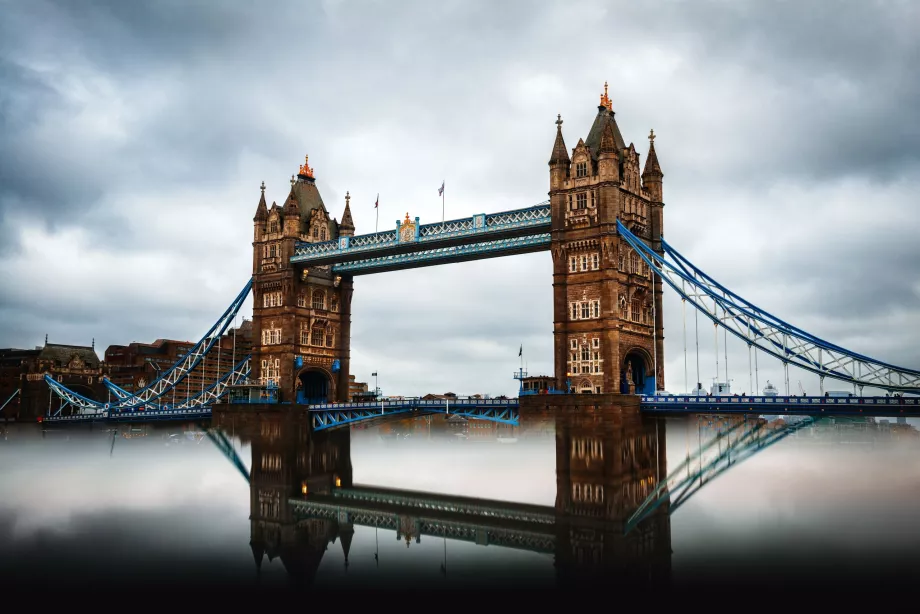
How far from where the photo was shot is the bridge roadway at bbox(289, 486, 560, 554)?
1125 inches

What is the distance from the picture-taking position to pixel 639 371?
79.8 metres

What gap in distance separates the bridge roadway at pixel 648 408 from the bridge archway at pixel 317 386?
10826mm

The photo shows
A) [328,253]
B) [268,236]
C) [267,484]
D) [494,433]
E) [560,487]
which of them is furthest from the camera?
[494,433]

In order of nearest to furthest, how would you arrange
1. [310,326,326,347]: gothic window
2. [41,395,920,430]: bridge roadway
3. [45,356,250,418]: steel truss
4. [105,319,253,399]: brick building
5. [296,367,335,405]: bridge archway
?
[41,395,920,430]: bridge roadway → [310,326,326,347]: gothic window → [296,367,335,405]: bridge archway → [45,356,250,418]: steel truss → [105,319,253,399]: brick building

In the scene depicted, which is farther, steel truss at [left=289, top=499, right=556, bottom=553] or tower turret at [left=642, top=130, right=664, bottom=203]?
tower turret at [left=642, top=130, right=664, bottom=203]

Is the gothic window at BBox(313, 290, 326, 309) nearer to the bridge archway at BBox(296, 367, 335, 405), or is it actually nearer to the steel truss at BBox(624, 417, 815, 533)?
the bridge archway at BBox(296, 367, 335, 405)

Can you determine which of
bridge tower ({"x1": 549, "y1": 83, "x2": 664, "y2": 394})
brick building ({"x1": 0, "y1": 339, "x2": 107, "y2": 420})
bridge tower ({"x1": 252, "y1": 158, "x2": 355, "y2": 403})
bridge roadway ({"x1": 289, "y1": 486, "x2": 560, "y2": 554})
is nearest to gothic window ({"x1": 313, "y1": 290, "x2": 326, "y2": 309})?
bridge tower ({"x1": 252, "y1": 158, "x2": 355, "y2": 403})

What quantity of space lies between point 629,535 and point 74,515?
22901mm

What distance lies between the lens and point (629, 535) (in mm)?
26906

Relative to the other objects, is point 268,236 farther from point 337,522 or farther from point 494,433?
point 337,522

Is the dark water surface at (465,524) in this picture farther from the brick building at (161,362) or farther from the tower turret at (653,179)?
the brick building at (161,362)

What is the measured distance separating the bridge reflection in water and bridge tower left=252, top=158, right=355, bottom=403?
117 feet

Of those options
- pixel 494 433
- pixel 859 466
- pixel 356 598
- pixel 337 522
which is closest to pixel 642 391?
pixel 859 466

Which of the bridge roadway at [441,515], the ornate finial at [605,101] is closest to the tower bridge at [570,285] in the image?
the ornate finial at [605,101]
